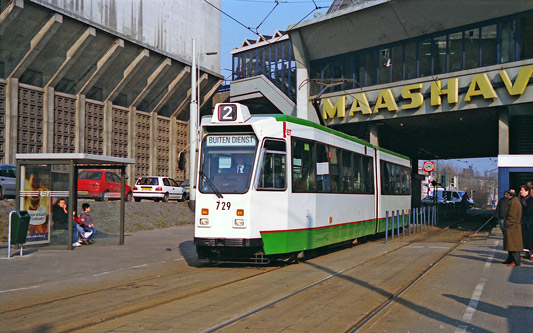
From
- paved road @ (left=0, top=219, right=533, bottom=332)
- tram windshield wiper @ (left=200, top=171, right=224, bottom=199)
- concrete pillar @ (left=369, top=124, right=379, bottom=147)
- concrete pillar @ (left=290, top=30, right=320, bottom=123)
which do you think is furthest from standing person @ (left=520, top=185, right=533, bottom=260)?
concrete pillar @ (left=290, top=30, right=320, bottom=123)

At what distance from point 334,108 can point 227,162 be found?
20.5 meters

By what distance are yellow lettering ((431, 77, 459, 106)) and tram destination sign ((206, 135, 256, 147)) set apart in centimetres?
1732

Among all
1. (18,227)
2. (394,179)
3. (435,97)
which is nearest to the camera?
(18,227)

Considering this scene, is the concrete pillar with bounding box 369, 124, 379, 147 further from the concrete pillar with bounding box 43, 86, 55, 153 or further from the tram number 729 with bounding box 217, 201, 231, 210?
the tram number 729 with bounding box 217, 201, 231, 210

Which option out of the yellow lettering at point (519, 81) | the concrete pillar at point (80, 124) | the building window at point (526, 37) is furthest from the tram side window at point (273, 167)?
the concrete pillar at point (80, 124)

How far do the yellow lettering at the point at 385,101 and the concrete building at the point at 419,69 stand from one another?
0.05 metres

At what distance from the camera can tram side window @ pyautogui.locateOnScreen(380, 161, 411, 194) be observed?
67.1ft

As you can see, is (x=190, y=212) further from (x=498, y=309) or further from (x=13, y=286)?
(x=498, y=309)

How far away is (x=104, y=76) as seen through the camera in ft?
120

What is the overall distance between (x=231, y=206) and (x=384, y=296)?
388cm

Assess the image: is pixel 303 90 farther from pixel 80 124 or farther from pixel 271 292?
pixel 271 292

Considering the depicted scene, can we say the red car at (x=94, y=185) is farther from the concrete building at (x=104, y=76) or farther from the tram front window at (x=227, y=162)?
the tram front window at (x=227, y=162)

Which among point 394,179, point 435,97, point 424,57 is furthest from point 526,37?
point 394,179

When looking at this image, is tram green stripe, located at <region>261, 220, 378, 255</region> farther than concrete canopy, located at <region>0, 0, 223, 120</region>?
No
